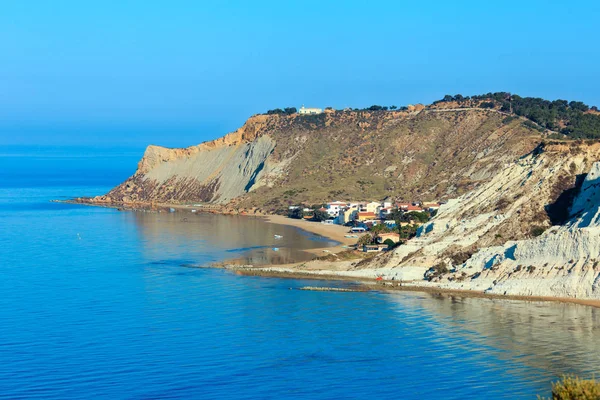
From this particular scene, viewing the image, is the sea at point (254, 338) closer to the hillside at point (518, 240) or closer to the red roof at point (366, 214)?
the hillside at point (518, 240)

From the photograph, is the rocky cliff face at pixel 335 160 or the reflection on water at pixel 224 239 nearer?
the reflection on water at pixel 224 239

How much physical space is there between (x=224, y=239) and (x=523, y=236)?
31288 mm

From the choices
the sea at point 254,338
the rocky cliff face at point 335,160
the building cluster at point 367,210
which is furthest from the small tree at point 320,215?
the sea at point 254,338

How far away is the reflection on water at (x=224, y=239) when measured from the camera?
6844 cm

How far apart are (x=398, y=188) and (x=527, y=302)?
200ft

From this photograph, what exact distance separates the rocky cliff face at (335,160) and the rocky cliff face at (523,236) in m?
34.5

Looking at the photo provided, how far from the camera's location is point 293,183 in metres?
118

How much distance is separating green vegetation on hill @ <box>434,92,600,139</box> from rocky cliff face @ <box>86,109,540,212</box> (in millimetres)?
2436

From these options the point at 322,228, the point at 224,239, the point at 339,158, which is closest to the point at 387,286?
the point at 224,239

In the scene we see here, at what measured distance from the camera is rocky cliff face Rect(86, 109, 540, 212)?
10462cm

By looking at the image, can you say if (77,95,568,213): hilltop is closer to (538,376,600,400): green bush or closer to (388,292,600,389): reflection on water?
(388,292,600,389): reflection on water

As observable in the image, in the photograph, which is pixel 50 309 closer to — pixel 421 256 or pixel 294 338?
pixel 294 338

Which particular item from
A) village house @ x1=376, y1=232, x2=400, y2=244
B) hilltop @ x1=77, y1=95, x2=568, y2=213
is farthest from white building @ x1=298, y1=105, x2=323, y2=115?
village house @ x1=376, y1=232, x2=400, y2=244

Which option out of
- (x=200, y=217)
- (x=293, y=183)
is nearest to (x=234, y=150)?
(x=293, y=183)
